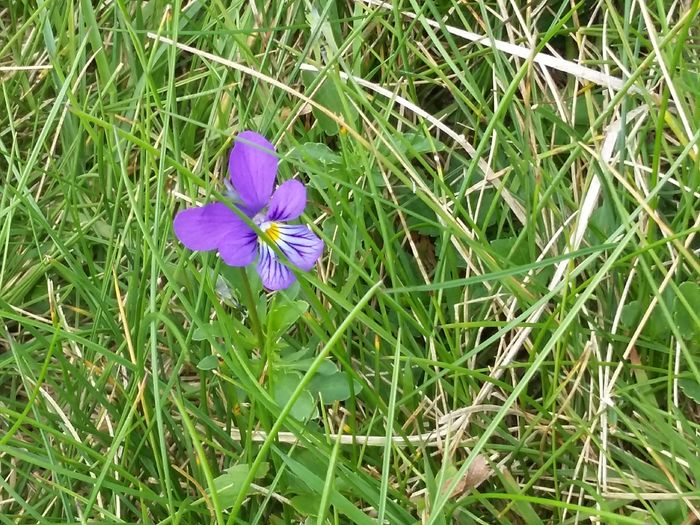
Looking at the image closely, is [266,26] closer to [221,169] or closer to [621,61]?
[221,169]

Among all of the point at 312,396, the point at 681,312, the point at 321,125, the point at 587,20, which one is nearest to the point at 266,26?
the point at 321,125

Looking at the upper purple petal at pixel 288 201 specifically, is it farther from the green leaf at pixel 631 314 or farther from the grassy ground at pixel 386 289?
the green leaf at pixel 631 314

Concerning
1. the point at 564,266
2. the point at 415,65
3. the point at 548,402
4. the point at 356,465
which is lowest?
the point at 356,465

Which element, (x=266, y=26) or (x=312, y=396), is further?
(x=266, y=26)

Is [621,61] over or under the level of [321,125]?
over

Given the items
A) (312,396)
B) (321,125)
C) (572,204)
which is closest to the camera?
(312,396)

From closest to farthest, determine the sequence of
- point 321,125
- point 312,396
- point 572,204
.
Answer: point 312,396, point 572,204, point 321,125

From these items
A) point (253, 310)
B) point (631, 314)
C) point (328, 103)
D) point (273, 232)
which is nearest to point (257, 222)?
point (273, 232)
